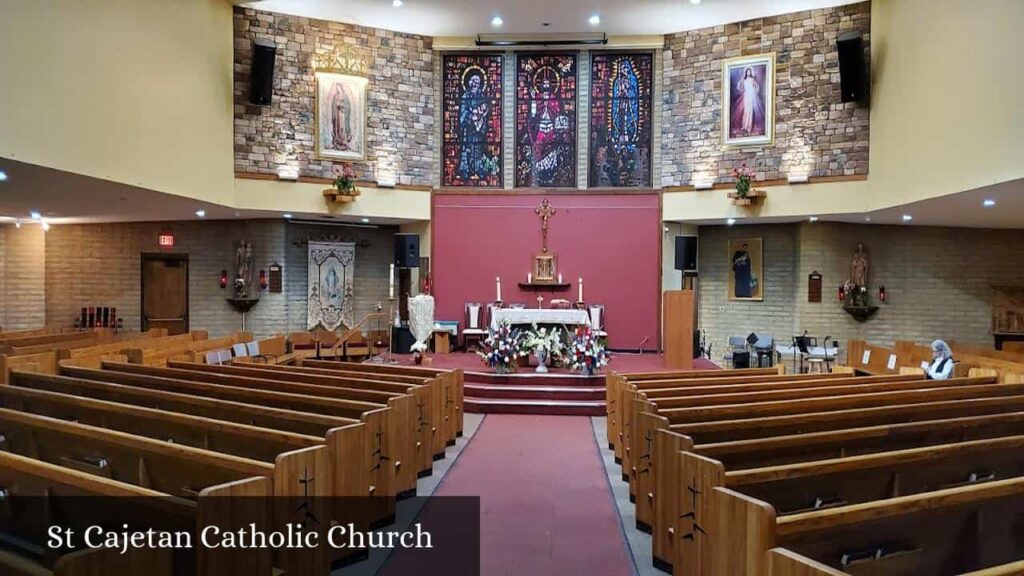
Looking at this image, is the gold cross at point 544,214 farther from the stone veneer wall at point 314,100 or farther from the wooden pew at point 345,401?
the wooden pew at point 345,401

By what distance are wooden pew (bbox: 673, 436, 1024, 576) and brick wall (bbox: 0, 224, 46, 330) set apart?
1485 centimetres

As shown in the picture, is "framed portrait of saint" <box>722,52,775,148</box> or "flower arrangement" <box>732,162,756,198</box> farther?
"framed portrait of saint" <box>722,52,775,148</box>

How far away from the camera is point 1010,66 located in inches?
265

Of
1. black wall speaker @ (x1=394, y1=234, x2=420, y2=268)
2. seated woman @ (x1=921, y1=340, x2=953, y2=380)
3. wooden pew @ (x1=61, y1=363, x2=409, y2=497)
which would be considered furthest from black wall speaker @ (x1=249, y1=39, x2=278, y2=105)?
seated woman @ (x1=921, y1=340, x2=953, y2=380)

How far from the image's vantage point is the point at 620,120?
44.1 feet

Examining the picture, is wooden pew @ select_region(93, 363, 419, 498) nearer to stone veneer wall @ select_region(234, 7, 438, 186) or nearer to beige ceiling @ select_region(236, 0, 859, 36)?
stone veneer wall @ select_region(234, 7, 438, 186)

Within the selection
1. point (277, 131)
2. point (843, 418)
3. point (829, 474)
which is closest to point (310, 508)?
point (829, 474)

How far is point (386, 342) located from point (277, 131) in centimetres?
494

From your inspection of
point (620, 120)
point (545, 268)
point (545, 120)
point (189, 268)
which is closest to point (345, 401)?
point (545, 268)

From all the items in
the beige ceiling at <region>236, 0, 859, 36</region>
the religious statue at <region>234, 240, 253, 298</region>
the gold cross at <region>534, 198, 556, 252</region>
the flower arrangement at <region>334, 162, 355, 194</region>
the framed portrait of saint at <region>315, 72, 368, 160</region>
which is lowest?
the religious statue at <region>234, 240, 253, 298</region>

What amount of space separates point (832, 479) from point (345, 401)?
336 centimetres

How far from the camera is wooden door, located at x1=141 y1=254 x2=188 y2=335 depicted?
1330 cm

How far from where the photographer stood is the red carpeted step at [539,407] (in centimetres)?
842

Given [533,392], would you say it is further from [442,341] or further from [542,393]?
[442,341]
